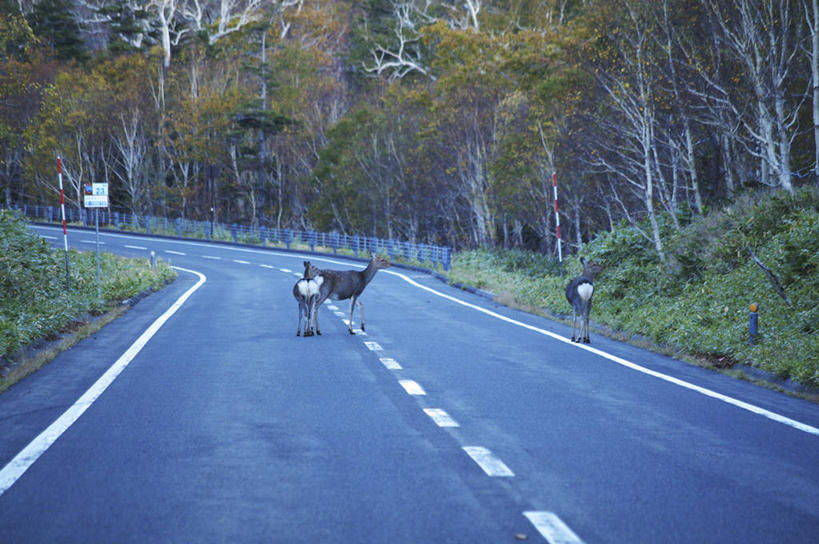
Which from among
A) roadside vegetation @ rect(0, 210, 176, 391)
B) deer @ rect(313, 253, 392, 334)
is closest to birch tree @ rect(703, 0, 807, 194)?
deer @ rect(313, 253, 392, 334)

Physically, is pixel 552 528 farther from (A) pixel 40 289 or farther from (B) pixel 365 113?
(B) pixel 365 113

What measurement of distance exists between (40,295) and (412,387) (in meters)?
11.6

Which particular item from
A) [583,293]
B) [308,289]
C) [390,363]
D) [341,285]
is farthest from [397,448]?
[341,285]

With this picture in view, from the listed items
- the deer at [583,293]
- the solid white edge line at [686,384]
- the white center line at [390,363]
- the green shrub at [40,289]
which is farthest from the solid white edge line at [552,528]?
the green shrub at [40,289]

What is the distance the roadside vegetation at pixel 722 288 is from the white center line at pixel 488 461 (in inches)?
204

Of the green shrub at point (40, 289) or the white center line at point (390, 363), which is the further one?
the green shrub at point (40, 289)

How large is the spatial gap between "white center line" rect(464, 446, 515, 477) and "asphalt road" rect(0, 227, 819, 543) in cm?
3

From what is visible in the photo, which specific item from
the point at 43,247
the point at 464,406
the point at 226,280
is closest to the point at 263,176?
the point at 226,280

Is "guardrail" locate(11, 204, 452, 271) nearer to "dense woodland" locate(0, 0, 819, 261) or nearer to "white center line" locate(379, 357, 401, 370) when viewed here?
"dense woodland" locate(0, 0, 819, 261)

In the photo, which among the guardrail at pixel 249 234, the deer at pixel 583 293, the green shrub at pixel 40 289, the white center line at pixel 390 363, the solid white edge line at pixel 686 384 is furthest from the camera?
the guardrail at pixel 249 234

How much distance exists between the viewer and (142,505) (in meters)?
5.15

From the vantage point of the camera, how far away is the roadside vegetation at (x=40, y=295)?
12297 mm

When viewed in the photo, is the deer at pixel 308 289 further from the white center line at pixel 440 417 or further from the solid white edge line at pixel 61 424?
the white center line at pixel 440 417

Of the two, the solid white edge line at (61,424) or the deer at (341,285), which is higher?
the deer at (341,285)
